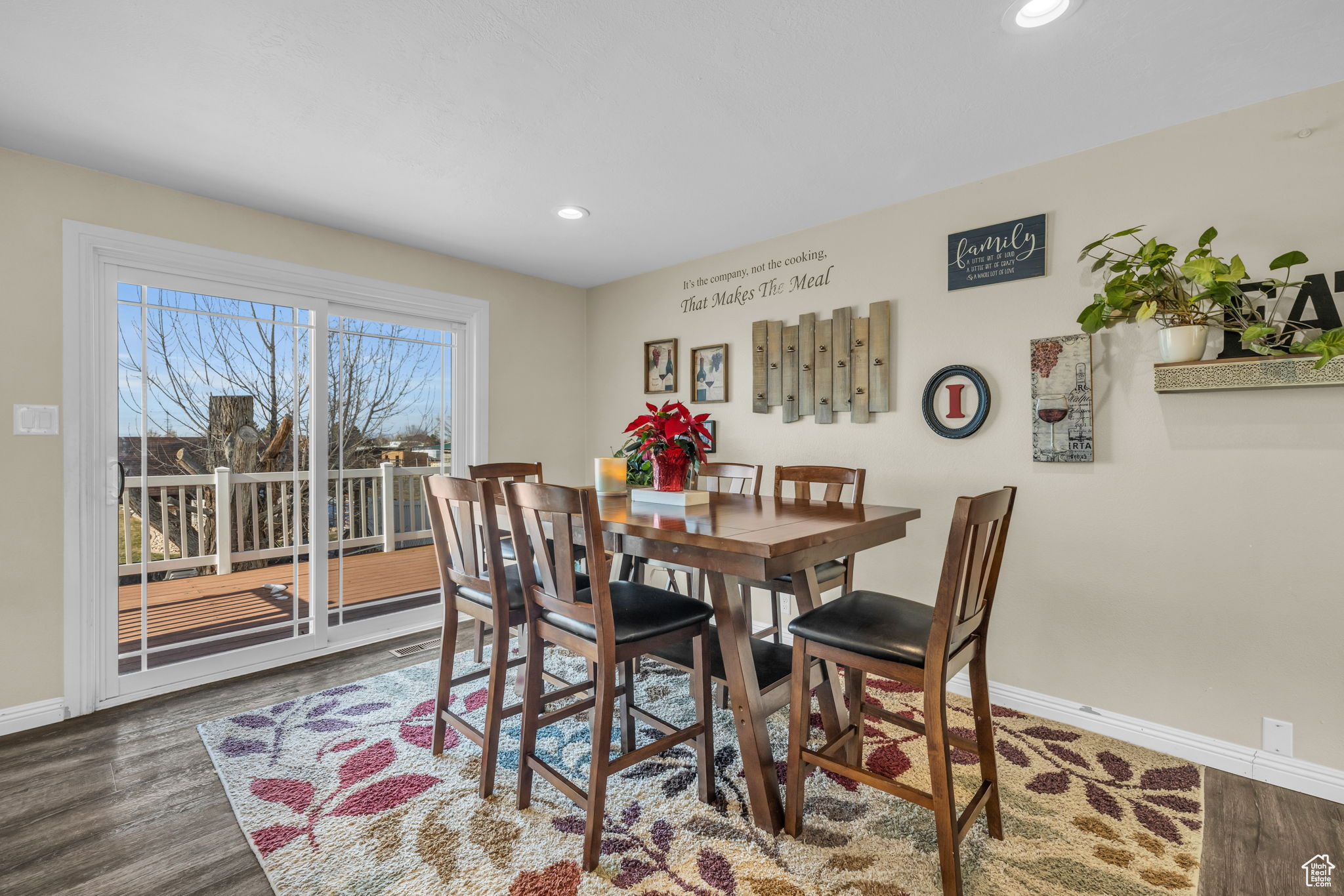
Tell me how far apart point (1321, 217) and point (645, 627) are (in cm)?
261

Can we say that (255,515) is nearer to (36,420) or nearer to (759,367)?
(36,420)

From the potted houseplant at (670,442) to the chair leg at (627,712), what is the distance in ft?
2.31

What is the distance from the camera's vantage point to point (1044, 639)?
8.39 feet

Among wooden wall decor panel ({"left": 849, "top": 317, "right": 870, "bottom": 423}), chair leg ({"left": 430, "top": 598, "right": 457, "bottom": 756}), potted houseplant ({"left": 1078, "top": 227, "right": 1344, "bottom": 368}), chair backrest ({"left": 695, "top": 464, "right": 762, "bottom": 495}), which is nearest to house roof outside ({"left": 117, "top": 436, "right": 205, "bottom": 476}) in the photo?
chair leg ({"left": 430, "top": 598, "right": 457, "bottom": 756})

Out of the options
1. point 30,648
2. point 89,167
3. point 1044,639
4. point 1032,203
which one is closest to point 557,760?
point 1044,639

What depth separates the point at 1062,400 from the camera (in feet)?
8.11

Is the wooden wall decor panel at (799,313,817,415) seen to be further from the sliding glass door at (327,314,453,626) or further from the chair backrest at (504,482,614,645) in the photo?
the sliding glass door at (327,314,453,626)

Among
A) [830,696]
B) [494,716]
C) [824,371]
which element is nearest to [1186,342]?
[824,371]

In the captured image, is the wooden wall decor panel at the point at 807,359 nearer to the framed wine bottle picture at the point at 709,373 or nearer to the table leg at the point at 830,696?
the framed wine bottle picture at the point at 709,373

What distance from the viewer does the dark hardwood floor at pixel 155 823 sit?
5.26 ft

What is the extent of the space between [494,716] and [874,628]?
1.25m

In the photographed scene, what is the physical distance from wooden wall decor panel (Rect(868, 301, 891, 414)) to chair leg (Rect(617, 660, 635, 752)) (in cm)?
181

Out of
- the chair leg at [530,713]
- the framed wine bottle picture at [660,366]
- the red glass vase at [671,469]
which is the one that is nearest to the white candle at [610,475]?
the red glass vase at [671,469]

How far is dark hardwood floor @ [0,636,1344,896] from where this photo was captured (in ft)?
5.26
